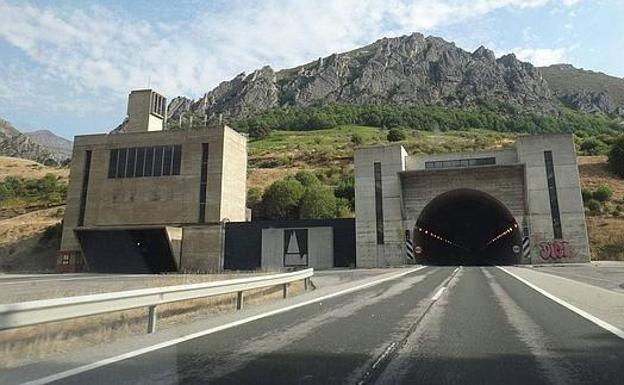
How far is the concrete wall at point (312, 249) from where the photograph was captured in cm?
4756

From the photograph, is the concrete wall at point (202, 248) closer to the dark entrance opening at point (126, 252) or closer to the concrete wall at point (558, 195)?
the dark entrance opening at point (126, 252)

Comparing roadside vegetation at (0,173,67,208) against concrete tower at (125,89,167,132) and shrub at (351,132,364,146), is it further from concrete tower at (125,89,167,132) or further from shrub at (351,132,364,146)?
shrub at (351,132,364,146)

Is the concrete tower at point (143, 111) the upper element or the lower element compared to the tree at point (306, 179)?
upper

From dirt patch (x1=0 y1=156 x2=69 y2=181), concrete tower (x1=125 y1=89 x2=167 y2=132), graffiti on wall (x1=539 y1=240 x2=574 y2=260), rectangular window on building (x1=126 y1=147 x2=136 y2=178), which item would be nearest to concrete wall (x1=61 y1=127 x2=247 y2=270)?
rectangular window on building (x1=126 y1=147 x2=136 y2=178)

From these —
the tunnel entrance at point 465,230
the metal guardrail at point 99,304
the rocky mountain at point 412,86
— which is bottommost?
the metal guardrail at point 99,304

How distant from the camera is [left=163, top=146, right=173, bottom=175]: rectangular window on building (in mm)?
54688

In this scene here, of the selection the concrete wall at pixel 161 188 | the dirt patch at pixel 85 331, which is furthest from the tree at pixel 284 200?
the dirt patch at pixel 85 331

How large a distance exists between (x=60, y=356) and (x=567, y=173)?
44.7m

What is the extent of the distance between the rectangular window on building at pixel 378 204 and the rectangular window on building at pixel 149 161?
80.6ft

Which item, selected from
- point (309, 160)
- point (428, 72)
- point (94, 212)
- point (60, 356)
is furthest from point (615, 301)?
point (428, 72)

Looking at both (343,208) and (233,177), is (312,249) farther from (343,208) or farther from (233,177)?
(343,208)

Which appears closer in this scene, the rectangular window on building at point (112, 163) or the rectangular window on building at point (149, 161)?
the rectangular window on building at point (149, 161)

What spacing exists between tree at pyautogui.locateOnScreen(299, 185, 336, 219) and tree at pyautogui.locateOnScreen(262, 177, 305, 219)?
2852mm

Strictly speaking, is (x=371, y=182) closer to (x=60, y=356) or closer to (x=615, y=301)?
(x=615, y=301)
